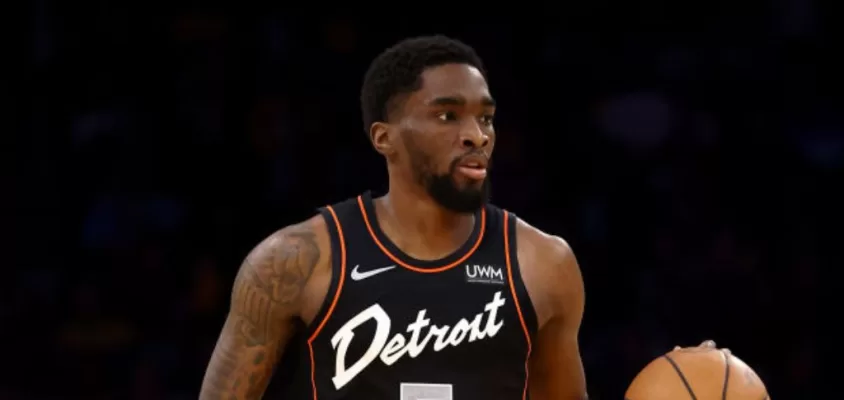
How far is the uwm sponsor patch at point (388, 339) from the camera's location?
3377 millimetres

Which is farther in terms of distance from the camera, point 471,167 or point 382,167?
point 382,167

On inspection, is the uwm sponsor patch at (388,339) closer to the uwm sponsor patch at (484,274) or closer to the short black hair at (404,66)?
the uwm sponsor patch at (484,274)

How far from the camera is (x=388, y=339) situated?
133 inches

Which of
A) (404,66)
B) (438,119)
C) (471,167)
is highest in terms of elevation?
→ (404,66)

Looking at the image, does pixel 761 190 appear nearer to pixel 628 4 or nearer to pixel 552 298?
pixel 628 4

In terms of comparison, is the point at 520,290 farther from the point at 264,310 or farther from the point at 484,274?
the point at 264,310

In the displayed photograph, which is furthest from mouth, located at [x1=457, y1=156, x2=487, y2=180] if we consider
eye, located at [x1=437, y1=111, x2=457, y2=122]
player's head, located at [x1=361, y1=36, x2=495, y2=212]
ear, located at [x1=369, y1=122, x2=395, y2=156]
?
ear, located at [x1=369, y1=122, x2=395, y2=156]

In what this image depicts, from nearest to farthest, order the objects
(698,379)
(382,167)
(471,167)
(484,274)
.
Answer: (698,379), (471,167), (484,274), (382,167)

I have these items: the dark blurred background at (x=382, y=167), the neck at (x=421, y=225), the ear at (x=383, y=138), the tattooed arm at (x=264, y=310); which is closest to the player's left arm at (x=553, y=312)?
the neck at (x=421, y=225)

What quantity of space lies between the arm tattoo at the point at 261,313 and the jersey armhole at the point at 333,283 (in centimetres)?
5

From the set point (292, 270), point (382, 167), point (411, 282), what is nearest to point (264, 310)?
point (292, 270)

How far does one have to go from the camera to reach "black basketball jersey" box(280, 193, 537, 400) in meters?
3.38

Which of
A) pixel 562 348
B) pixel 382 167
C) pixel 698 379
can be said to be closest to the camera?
pixel 698 379

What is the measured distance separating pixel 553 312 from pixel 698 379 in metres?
0.43
